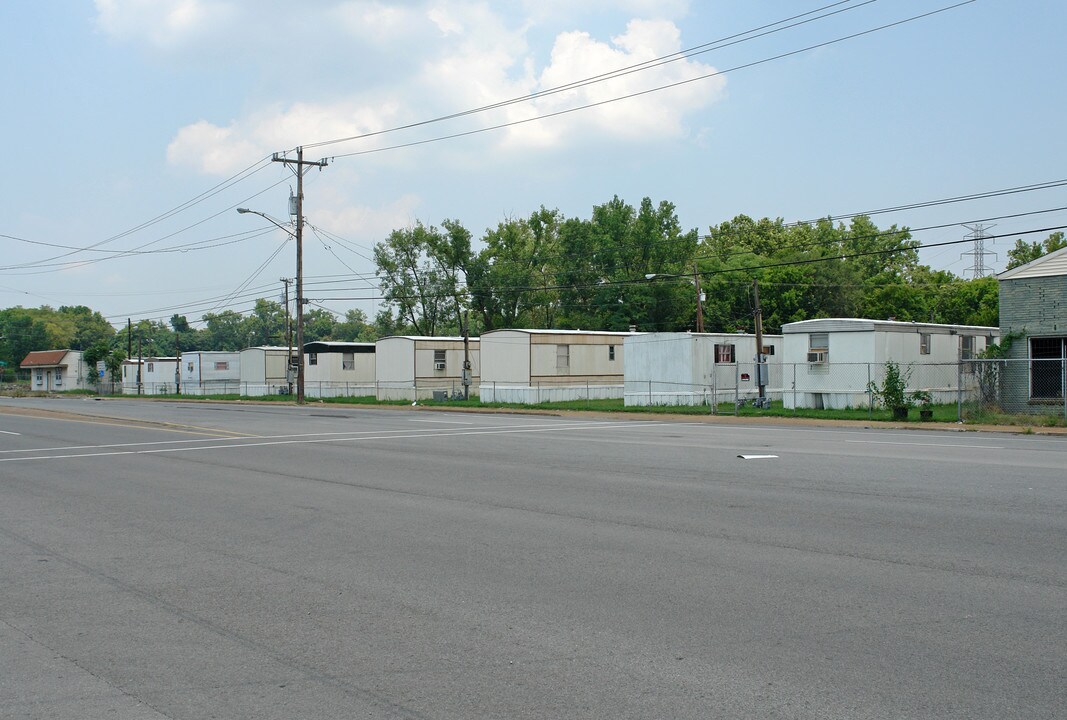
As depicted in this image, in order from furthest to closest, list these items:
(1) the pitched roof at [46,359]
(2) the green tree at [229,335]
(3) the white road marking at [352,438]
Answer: (2) the green tree at [229,335]
(1) the pitched roof at [46,359]
(3) the white road marking at [352,438]

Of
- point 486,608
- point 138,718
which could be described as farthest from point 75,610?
point 486,608

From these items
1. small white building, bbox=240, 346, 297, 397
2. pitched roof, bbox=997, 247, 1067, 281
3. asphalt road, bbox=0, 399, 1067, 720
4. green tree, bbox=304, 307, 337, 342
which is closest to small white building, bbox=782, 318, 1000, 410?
pitched roof, bbox=997, 247, 1067, 281

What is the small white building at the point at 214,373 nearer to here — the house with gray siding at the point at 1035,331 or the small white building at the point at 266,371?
the small white building at the point at 266,371

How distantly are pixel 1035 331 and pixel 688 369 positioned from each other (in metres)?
13.4

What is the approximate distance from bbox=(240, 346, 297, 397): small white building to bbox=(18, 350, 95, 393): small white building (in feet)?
166

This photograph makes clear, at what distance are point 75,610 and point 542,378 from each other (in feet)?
125

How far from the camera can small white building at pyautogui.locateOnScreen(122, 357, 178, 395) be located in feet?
260

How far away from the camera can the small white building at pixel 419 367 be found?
171 ft

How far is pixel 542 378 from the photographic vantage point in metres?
44.8

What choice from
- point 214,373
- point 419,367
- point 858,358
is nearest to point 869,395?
point 858,358

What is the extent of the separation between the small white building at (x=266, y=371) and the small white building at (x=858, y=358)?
4103 centimetres

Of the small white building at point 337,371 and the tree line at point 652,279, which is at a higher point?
the tree line at point 652,279

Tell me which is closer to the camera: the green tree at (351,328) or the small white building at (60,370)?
the small white building at (60,370)

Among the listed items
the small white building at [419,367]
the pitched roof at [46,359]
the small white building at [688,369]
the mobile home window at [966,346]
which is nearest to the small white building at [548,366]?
the small white building at [688,369]
